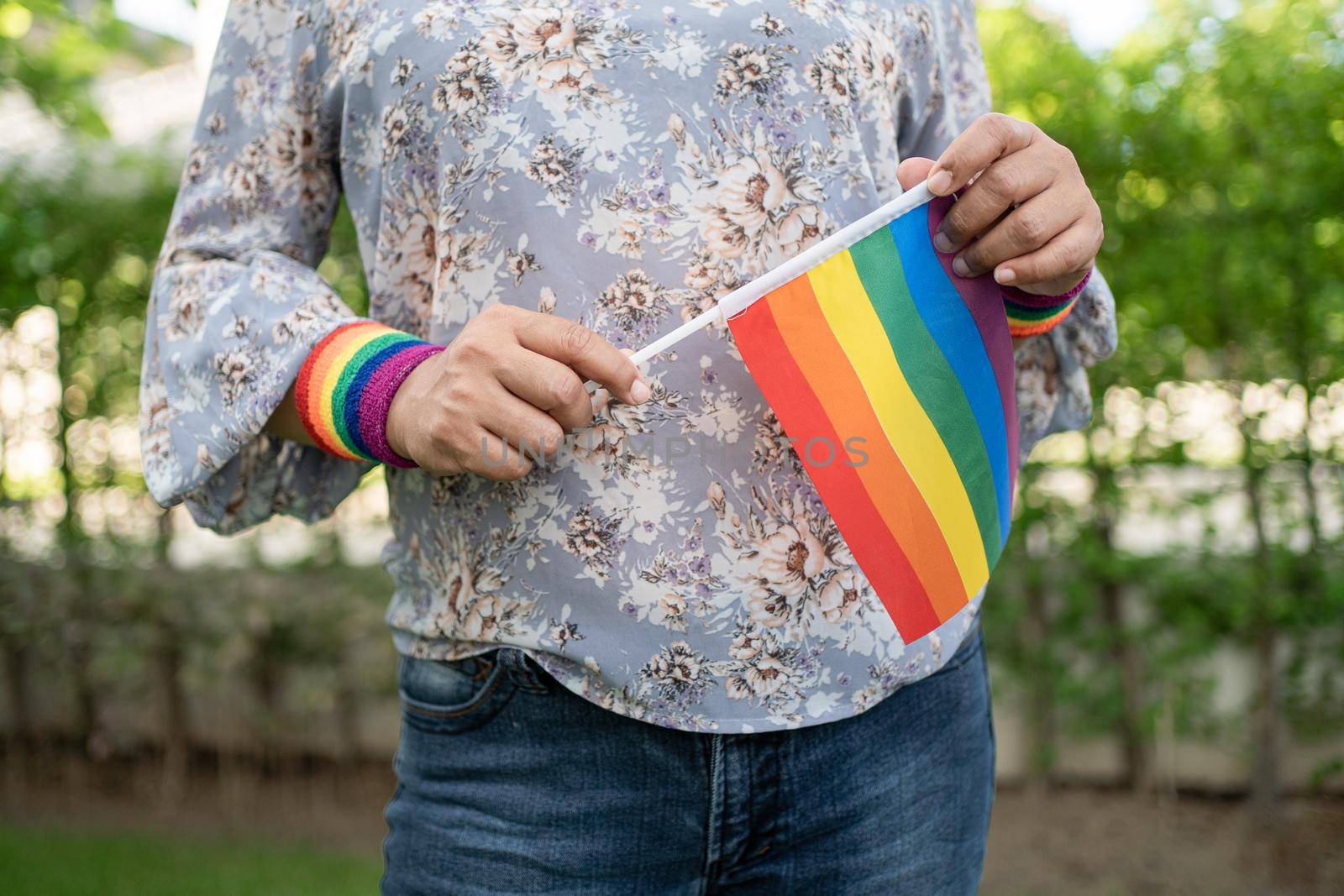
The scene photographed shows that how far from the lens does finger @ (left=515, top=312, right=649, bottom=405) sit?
95 centimetres

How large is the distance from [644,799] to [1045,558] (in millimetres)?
3231

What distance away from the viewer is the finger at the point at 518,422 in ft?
3.09

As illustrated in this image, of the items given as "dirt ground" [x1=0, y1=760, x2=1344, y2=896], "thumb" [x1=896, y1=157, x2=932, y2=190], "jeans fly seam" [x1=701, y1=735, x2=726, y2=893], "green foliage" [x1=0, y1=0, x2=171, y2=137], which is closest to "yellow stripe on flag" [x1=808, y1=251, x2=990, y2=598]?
"thumb" [x1=896, y1=157, x2=932, y2=190]

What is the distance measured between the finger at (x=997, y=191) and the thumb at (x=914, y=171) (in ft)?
0.15

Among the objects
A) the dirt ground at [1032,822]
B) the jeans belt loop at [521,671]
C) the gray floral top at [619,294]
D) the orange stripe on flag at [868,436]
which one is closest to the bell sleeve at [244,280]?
the gray floral top at [619,294]

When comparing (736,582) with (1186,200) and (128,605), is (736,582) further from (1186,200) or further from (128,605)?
(128,605)

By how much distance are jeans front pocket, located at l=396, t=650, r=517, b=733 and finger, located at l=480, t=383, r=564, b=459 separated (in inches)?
10.0

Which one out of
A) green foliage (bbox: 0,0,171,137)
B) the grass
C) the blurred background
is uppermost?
green foliage (bbox: 0,0,171,137)

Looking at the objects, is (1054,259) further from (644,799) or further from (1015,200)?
(644,799)

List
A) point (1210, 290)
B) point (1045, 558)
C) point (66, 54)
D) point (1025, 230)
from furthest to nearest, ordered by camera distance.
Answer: point (66, 54) < point (1045, 558) < point (1210, 290) < point (1025, 230)

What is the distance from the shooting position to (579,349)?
37.2 inches

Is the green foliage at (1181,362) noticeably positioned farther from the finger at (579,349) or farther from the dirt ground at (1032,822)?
the finger at (579,349)

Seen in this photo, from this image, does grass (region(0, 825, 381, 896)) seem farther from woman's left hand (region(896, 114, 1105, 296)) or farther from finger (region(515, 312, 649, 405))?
woman's left hand (region(896, 114, 1105, 296))

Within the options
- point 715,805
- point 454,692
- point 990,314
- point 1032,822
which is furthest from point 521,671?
point 1032,822
